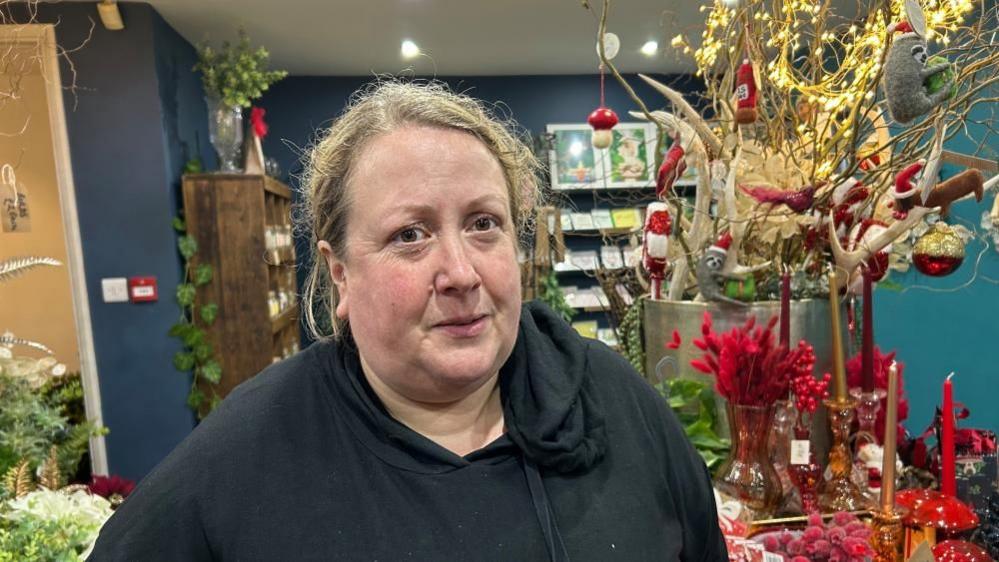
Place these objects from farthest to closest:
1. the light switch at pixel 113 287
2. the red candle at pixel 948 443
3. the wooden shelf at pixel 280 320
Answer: the wooden shelf at pixel 280 320, the light switch at pixel 113 287, the red candle at pixel 948 443

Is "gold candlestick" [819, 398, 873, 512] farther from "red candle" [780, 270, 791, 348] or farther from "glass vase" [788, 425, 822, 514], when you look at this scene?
"red candle" [780, 270, 791, 348]

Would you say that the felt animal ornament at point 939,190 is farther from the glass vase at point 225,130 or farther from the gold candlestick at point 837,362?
the glass vase at point 225,130

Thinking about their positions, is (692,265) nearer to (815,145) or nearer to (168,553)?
→ (815,145)

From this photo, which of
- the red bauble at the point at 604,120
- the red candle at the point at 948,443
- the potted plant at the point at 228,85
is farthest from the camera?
the potted plant at the point at 228,85

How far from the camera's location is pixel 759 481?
3.76ft

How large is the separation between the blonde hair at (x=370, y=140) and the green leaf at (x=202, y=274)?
273 cm

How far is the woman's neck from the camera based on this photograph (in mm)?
843

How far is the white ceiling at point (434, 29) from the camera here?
343 cm

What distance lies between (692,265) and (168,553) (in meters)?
1.23

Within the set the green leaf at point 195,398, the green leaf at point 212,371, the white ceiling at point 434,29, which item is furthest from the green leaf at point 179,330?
the white ceiling at point 434,29

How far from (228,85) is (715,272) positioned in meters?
3.18

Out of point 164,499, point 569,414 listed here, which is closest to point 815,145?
point 569,414

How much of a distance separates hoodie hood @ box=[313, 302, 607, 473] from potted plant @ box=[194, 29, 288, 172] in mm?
3118

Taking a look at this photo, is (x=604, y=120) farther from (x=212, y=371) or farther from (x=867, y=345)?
(x=212, y=371)
